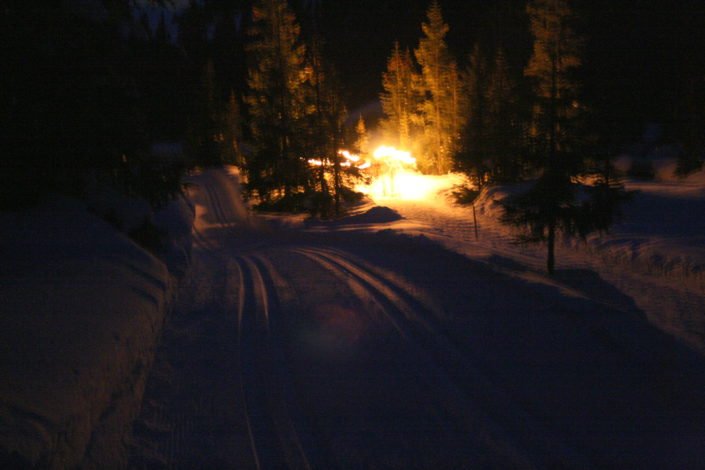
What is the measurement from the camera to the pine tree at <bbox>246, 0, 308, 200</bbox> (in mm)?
27000

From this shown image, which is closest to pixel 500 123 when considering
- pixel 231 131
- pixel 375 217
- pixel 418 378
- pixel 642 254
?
pixel 375 217

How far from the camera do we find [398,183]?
41875 millimetres

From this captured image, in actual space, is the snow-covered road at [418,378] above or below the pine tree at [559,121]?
below

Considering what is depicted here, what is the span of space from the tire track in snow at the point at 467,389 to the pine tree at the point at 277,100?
1713 cm

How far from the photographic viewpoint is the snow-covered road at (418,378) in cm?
532

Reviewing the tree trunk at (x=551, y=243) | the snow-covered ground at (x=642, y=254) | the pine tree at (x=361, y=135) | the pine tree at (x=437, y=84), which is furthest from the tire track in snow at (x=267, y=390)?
the pine tree at (x=437, y=84)

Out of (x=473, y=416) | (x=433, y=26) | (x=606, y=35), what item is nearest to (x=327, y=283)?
(x=473, y=416)

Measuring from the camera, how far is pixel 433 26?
4697 cm

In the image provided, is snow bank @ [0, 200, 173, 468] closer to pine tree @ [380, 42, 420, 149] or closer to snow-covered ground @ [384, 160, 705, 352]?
snow-covered ground @ [384, 160, 705, 352]

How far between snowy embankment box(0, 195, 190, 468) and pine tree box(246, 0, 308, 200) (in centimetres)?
1674

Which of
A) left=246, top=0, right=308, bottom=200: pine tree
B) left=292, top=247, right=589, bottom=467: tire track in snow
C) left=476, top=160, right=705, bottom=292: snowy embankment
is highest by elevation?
left=246, top=0, right=308, bottom=200: pine tree

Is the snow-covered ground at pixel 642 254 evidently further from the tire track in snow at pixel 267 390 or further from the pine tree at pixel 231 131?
the pine tree at pixel 231 131

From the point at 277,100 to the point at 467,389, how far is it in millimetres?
24011

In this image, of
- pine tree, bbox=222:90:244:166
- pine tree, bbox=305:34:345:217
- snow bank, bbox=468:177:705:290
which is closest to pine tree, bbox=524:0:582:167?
snow bank, bbox=468:177:705:290
